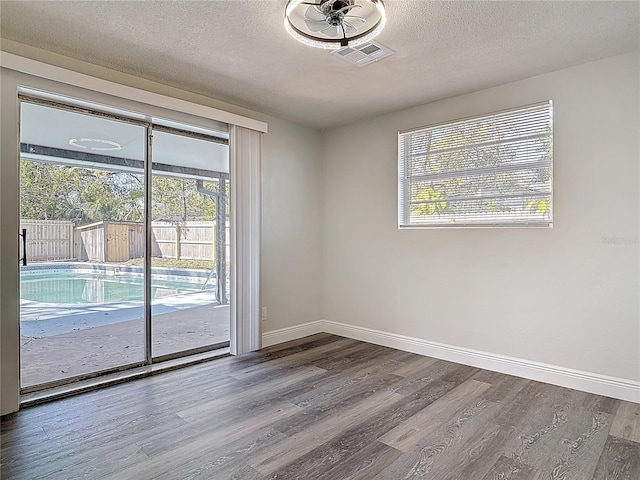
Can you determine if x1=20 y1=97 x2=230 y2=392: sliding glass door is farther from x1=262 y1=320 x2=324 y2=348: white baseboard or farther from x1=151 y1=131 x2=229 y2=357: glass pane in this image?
x1=262 y1=320 x2=324 y2=348: white baseboard

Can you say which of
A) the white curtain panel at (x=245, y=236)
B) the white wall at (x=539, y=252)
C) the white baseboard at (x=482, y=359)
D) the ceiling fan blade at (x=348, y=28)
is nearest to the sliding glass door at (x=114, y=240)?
the white curtain panel at (x=245, y=236)

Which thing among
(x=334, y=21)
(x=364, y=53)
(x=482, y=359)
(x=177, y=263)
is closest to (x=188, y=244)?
(x=177, y=263)

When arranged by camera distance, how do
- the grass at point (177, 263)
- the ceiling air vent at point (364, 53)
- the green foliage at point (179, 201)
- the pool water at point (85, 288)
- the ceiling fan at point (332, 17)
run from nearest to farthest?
the ceiling fan at point (332, 17) → the ceiling air vent at point (364, 53) → the pool water at point (85, 288) → the grass at point (177, 263) → the green foliage at point (179, 201)

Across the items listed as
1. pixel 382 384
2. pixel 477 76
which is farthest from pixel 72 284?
pixel 477 76

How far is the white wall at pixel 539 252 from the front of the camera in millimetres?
2807

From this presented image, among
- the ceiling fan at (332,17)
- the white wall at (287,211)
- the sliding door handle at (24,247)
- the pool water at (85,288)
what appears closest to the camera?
the ceiling fan at (332,17)

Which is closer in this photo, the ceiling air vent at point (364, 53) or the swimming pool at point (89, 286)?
the ceiling air vent at point (364, 53)

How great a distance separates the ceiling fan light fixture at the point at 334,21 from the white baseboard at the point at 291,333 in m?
2.97

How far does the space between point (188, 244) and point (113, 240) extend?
27.2 inches

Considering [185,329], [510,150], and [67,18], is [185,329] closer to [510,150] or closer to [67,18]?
[67,18]

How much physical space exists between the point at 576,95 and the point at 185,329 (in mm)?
4183

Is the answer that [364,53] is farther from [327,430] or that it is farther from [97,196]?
[327,430]

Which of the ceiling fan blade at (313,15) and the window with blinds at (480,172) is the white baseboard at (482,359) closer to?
the window with blinds at (480,172)

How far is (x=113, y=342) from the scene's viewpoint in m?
3.54
